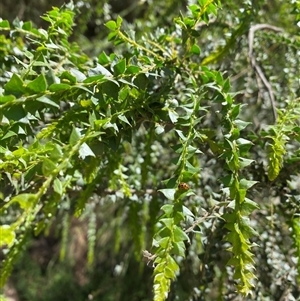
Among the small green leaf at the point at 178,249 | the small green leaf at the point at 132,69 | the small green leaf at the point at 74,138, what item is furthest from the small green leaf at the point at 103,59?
the small green leaf at the point at 178,249

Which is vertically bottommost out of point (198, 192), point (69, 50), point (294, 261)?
point (294, 261)

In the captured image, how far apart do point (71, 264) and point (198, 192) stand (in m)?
1.10

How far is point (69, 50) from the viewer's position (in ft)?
2.74

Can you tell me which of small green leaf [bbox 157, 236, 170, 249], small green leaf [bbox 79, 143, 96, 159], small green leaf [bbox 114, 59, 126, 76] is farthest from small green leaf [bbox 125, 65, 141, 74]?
small green leaf [bbox 157, 236, 170, 249]

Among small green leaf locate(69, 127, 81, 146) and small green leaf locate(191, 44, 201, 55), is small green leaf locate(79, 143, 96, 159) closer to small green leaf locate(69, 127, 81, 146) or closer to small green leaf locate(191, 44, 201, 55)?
small green leaf locate(69, 127, 81, 146)

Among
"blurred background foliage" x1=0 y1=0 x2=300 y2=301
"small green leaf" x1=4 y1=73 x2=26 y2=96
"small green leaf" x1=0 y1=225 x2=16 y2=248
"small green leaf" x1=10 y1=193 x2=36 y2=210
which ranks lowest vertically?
"blurred background foliage" x1=0 y1=0 x2=300 y2=301

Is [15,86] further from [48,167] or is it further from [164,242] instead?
[164,242]

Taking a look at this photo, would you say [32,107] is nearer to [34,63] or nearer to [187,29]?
[34,63]

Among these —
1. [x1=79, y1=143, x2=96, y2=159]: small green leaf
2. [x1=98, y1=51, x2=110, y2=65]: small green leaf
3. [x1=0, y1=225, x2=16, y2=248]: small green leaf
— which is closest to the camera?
[x1=0, y1=225, x2=16, y2=248]: small green leaf

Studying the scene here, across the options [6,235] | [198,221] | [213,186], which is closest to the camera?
[6,235]

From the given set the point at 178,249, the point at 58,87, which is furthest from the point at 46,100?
the point at 178,249

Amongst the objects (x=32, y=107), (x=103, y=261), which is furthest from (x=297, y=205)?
(x=103, y=261)

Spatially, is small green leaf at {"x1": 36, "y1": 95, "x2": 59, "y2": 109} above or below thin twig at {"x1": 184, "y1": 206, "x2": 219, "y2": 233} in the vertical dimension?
above

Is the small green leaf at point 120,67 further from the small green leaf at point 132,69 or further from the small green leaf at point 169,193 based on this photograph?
the small green leaf at point 169,193
